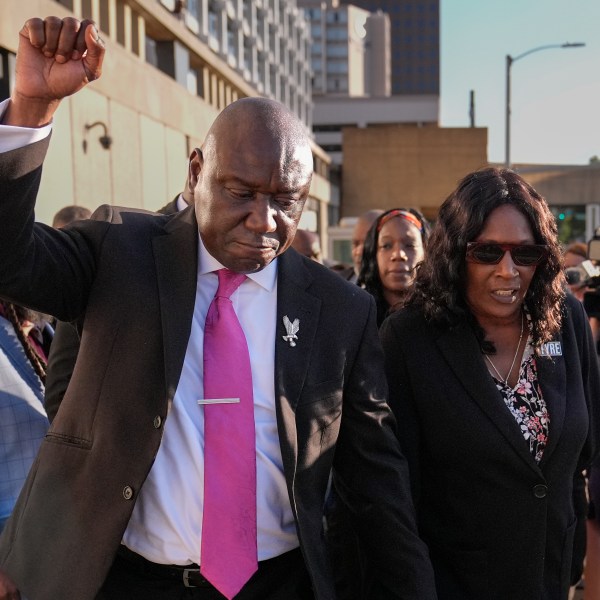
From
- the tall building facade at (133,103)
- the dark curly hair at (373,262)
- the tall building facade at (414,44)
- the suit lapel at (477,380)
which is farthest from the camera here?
the tall building facade at (414,44)

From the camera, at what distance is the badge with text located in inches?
113

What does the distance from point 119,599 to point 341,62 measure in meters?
103

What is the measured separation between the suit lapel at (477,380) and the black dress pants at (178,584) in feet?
2.68

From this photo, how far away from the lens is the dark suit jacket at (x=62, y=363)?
2217 mm

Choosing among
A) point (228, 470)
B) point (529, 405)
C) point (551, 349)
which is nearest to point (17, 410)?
point (228, 470)

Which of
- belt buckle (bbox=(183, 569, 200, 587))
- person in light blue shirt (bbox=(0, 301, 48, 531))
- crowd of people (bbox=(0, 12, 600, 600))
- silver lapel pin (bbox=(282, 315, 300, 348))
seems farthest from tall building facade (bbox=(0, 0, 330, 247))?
belt buckle (bbox=(183, 569, 200, 587))

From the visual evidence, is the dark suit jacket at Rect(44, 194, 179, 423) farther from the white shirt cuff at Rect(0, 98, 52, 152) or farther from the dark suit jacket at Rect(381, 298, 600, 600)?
the dark suit jacket at Rect(381, 298, 600, 600)

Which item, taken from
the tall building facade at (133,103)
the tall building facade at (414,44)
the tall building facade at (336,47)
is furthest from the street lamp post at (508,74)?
the tall building facade at (414,44)

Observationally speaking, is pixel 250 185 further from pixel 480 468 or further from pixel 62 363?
pixel 480 468

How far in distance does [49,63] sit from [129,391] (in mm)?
776

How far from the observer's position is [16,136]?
72.1 inches

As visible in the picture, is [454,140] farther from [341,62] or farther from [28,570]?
[341,62]

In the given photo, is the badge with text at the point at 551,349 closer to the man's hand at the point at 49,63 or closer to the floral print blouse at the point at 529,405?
the floral print blouse at the point at 529,405

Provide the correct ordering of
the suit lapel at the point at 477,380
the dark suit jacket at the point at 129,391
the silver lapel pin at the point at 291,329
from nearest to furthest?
the dark suit jacket at the point at 129,391, the silver lapel pin at the point at 291,329, the suit lapel at the point at 477,380
